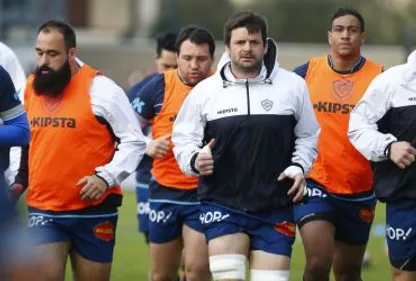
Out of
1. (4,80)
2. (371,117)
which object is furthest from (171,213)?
(4,80)

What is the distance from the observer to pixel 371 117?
9.18m

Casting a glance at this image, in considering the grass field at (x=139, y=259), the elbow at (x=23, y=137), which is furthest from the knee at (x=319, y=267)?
the grass field at (x=139, y=259)

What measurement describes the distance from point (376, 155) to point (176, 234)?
2.26m

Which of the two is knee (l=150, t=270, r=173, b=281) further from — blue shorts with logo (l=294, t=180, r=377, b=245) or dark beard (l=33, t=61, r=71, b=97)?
dark beard (l=33, t=61, r=71, b=97)

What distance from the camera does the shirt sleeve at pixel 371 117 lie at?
905cm

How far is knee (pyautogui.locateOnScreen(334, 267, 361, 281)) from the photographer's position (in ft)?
33.9

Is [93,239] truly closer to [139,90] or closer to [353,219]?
[139,90]

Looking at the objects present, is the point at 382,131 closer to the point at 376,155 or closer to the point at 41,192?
the point at 376,155

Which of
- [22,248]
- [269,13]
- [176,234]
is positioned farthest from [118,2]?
[22,248]

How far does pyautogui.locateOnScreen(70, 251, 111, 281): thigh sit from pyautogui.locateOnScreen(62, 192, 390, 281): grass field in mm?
4525

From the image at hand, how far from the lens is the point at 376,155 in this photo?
29.6 ft

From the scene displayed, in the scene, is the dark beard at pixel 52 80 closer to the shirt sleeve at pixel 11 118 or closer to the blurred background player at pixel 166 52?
the shirt sleeve at pixel 11 118

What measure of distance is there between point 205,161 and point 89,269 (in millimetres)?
1341

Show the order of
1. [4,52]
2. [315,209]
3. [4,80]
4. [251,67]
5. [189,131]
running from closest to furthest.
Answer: [4,80] → [251,67] → [189,131] → [315,209] → [4,52]
